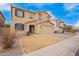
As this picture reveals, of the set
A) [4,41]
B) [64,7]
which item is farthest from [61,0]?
[4,41]

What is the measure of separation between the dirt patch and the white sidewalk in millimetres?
54

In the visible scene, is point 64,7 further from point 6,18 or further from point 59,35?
point 6,18

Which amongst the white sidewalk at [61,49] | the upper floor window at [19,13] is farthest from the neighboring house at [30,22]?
the white sidewalk at [61,49]

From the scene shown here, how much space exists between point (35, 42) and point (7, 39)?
36cm

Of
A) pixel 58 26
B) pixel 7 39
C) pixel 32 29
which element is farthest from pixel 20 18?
pixel 58 26

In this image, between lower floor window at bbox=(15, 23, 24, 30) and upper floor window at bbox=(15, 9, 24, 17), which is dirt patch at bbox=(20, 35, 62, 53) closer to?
lower floor window at bbox=(15, 23, 24, 30)

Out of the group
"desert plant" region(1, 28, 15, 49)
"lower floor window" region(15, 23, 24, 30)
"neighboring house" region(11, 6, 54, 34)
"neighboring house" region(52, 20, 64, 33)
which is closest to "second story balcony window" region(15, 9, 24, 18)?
"neighboring house" region(11, 6, 54, 34)

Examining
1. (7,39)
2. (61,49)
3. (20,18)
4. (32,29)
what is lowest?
(61,49)

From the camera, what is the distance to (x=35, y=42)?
1.96m

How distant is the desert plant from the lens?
189 cm

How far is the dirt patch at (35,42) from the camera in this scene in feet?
6.38

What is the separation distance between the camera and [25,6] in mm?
1944

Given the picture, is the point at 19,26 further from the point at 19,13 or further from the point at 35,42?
the point at 35,42

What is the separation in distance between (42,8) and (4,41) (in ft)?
2.08
